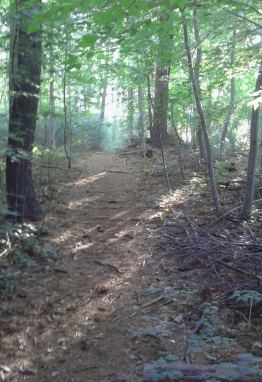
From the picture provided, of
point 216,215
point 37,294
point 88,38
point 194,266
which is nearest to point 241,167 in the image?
point 216,215

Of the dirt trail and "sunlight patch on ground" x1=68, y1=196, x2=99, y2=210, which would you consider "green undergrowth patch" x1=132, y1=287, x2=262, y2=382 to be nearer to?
the dirt trail

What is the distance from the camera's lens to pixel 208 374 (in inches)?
99.4

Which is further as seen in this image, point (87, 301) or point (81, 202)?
point (81, 202)

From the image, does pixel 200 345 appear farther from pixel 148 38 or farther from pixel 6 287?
pixel 148 38

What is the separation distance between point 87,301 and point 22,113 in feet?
12.7

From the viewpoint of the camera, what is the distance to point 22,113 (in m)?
6.69

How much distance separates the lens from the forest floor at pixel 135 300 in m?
3.38

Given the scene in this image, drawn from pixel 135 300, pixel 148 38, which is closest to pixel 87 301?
pixel 135 300

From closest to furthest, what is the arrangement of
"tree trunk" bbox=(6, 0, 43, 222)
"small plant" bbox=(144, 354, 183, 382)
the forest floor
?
"small plant" bbox=(144, 354, 183, 382)
the forest floor
"tree trunk" bbox=(6, 0, 43, 222)

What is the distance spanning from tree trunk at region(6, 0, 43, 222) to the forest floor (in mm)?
841

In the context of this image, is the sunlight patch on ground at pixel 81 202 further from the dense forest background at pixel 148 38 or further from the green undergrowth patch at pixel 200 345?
the green undergrowth patch at pixel 200 345

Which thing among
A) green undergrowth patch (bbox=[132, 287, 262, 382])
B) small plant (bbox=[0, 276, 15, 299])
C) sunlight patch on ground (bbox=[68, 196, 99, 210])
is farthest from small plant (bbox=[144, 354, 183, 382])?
sunlight patch on ground (bbox=[68, 196, 99, 210])

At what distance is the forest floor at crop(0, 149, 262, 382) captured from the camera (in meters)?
3.38

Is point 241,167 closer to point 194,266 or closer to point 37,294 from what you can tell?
point 194,266
